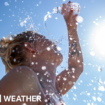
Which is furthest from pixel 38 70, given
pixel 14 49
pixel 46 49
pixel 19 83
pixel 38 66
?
pixel 19 83

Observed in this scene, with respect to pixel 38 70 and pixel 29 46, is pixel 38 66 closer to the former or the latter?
pixel 38 70

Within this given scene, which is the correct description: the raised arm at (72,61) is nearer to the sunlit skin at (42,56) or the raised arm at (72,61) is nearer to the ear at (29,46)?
the sunlit skin at (42,56)

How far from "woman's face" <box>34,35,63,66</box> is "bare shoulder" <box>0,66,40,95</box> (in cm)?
91

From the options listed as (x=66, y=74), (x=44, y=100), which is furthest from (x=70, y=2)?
(x=44, y=100)

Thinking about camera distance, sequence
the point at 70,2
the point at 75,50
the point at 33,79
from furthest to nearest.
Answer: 1. the point at 75,50
2. the point at 70,2
3. the point at 33,79

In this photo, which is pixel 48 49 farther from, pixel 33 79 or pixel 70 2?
pixel 70 2

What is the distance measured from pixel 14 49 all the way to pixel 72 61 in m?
1.57

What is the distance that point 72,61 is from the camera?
3.10 m

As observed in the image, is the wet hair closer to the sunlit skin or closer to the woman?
the woman

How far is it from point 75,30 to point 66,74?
50.5 inches

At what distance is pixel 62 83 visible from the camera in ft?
9.57

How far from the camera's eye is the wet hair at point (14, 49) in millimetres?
2373

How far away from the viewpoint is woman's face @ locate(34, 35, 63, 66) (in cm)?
251

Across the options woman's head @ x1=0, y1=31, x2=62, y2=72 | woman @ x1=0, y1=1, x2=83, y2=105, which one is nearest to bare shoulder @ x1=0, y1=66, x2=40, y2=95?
woman @ x1=0, y1=1, x2=83, y2=105
